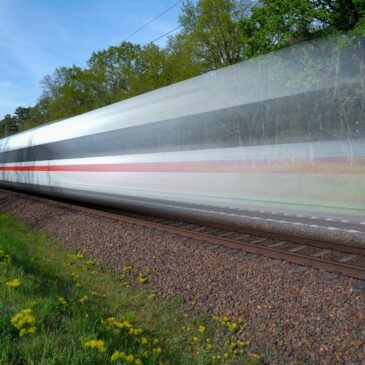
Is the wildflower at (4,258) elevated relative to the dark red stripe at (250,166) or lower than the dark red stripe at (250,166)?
lower

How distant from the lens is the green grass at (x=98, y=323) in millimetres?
2834

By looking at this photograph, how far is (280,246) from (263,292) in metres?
1.61

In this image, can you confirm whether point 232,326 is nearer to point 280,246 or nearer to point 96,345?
point 96,345

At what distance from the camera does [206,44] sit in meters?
25.1

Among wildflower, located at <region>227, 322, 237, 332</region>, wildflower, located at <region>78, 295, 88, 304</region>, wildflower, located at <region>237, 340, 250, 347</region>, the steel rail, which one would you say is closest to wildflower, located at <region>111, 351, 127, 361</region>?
wildflower, located at <region>237, 340, 250, 347</region>

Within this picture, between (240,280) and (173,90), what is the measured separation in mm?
4064

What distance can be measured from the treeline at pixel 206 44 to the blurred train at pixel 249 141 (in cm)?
703

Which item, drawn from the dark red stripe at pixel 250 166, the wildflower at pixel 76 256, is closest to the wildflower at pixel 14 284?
the wildflower at pixel 76 256

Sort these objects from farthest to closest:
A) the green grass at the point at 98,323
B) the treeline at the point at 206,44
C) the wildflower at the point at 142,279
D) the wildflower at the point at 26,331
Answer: the treeline at the point at 206,44
the wildflower at the point at 142,279
the wildflower at the point at 26,331
the green grass at the point at 98,323

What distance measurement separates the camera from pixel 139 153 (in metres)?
8.09

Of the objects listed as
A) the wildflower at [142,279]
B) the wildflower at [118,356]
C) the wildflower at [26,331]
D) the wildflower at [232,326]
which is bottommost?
the wildflower at [232,326]

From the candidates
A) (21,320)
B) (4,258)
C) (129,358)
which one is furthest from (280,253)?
(4,258)

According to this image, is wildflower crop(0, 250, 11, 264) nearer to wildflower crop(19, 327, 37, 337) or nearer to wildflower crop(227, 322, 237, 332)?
wildflower crop(19, 327, 37, 337)

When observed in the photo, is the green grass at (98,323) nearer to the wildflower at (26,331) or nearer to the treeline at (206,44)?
the wildflower at (26,331)
